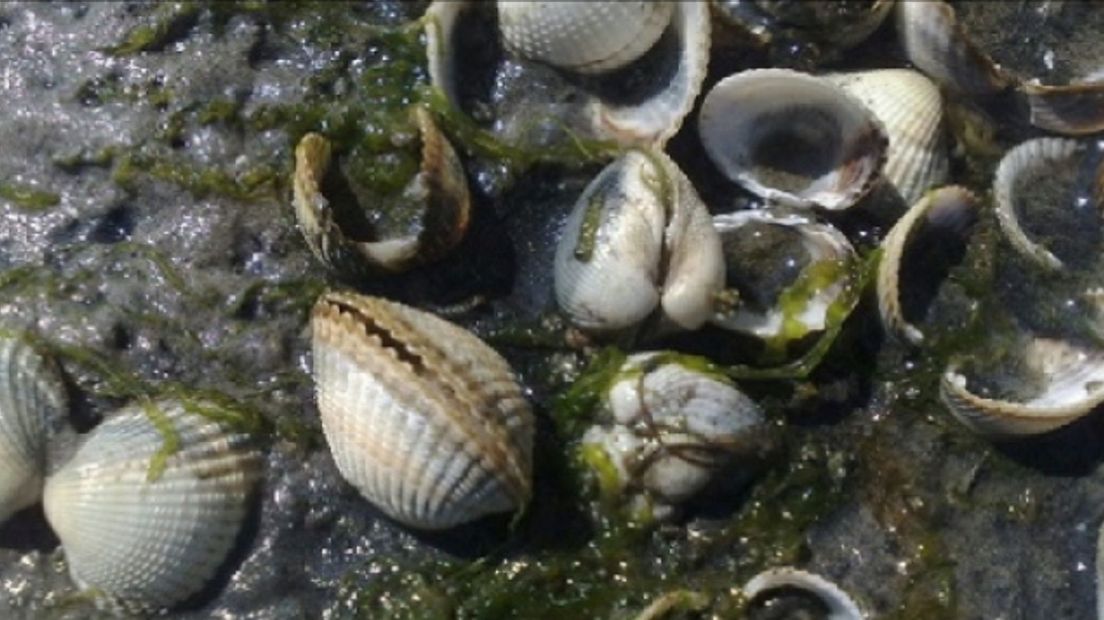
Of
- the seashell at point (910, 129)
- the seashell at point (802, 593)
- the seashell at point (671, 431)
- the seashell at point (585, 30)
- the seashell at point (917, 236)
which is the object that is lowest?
the seashell at point (802, 593)

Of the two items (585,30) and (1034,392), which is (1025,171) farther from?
(585,30)

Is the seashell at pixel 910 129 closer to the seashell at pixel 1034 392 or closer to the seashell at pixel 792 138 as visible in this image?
the seashell at pixel 792 138

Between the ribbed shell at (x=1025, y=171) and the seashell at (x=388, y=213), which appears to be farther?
the ribbed shell at (x=1025, y=171)

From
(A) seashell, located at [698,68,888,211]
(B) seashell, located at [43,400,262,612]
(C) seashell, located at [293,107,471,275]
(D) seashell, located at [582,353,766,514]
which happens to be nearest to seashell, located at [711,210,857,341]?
(A) seashell, located at [698,68,888,211]

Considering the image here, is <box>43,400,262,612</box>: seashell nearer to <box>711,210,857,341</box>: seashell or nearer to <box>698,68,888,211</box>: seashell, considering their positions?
<box>711,210,857,341</box>: seashell

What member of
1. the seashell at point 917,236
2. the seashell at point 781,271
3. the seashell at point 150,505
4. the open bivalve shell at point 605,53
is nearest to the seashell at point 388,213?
the open bivalve shell at point 605,53

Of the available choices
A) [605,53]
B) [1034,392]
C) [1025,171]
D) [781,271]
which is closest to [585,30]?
[605,53]

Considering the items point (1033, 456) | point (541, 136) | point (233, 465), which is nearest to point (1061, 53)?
point (1033, 456)
